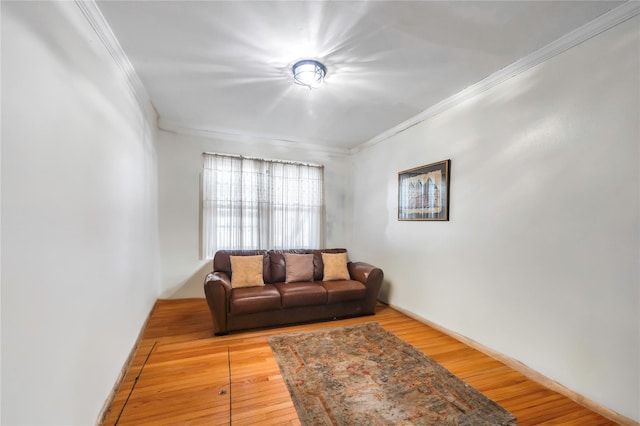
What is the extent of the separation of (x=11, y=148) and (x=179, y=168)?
334cm

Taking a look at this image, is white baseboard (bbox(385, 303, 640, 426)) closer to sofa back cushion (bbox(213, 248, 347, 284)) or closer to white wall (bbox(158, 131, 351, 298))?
sofa back cushion (bbox(213, 248, 347, 284))

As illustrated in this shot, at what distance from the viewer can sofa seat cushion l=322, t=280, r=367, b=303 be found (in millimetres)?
3469

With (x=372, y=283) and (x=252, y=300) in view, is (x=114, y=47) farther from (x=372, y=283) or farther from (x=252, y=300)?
(x=372, y=283)

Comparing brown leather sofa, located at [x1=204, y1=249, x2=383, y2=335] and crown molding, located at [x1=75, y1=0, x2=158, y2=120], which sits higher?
crown molding, located at [x1=75, y1=0, x2=158, y2=120]

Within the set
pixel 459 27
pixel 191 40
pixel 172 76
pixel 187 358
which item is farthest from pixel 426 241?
pixel 172 76

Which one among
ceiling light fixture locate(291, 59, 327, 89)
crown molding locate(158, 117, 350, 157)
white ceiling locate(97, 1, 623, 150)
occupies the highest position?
white ceiling locate(97, 1, 623, 150)

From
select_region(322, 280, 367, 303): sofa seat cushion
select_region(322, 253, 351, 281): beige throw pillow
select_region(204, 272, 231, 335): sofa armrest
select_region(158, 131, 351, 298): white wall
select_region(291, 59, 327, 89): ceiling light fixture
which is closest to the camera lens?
select_region(291, 59, 327, 89): ceiling light fixture

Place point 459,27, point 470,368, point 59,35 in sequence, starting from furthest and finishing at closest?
point 470,368 < point 459,27 < point 59,35

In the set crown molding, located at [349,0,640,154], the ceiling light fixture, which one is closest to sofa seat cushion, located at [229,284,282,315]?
the ceiling light fixture

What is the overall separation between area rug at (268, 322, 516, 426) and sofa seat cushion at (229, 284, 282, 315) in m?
0.37

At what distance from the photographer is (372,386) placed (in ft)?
6.89

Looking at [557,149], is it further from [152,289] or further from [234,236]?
[152,289]

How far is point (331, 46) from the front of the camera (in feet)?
6.96

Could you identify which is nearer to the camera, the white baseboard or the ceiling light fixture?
the white baseboard
